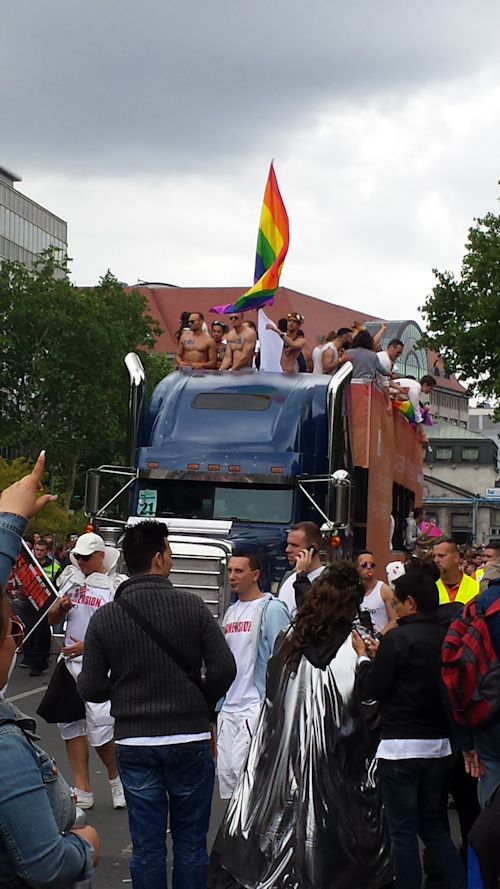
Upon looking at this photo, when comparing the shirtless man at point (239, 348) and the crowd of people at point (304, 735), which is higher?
the shirtless man at point (239, 348)

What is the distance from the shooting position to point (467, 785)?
7.49m

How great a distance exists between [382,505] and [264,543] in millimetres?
3201

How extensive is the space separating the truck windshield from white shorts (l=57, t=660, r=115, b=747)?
5914 mm

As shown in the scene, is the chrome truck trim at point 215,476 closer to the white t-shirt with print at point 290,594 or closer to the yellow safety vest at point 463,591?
the white t-shirt with print at point 290,594

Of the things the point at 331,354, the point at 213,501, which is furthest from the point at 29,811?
the point at 331,354

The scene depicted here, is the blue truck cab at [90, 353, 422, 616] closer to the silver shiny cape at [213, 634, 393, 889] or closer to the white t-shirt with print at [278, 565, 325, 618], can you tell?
the white t-shirt with print at [278, 565, 325, 618]

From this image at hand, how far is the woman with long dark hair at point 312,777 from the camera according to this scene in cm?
591

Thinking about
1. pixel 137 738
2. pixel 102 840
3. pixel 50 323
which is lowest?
pixel 102 840

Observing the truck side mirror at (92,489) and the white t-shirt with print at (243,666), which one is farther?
the truck side mirror at (92,489)

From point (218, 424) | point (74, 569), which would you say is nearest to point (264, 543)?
point (218, 424)

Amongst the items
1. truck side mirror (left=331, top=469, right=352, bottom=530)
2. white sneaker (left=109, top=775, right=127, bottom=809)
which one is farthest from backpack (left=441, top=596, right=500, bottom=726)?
truck side mirror (left=331, top=469, right=352, bottom=530)

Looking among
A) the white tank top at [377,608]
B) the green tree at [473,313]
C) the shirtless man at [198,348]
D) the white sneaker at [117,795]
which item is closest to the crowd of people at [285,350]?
the shirtless man at [198,348]

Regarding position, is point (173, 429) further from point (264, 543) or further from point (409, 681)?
point (409, 681)

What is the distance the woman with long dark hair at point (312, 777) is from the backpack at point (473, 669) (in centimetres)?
43
